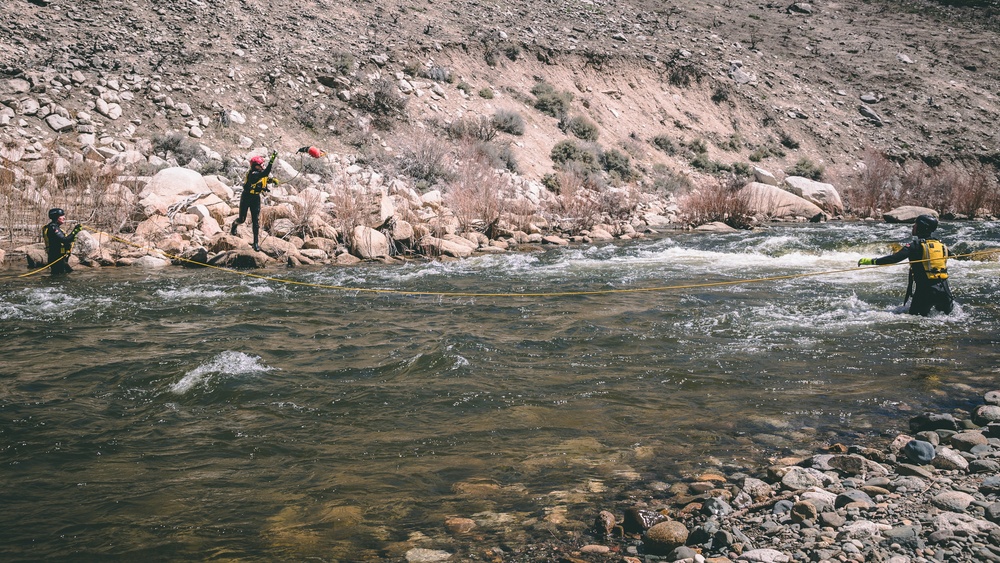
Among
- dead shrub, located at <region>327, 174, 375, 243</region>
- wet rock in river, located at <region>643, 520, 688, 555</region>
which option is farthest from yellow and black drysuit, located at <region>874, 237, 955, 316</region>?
dead shrub, located at <region>327, 174, 375, 243</region>


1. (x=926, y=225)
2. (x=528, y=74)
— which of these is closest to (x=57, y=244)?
(x=926, y=225)

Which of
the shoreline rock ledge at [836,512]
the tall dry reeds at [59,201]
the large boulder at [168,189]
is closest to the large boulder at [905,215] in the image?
the shoreline rock ledge at [836,512]

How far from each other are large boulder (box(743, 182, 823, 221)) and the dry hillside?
4.82 m

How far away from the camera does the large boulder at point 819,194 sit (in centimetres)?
2220

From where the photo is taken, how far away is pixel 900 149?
29.8 metres

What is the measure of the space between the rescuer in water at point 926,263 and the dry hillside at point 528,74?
49.5ft

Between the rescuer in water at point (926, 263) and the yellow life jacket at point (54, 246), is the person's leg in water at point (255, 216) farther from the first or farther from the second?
the rescuer in water at point (926, 263)

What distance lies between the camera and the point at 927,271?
7570 mm

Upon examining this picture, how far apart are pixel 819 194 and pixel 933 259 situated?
16693mm

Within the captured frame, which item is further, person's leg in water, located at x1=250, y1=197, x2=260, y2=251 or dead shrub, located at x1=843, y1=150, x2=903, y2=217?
dead shrub, located at x1=843, y1=150, x2=903, y2=217

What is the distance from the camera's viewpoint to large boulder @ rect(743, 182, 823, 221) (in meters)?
20.8

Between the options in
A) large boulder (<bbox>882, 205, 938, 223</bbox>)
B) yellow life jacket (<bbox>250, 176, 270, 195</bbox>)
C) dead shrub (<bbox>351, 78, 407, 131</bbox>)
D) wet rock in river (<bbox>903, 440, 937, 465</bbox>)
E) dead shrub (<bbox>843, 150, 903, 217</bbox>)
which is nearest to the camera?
wet rock in river (<bbox>903, 440, 937, 465</bbox>)

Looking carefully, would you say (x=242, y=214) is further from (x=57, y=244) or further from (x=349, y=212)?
(x=57, y=244)

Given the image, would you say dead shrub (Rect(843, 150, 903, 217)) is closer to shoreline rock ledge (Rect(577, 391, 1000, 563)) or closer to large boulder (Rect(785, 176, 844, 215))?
large boulder (Rect(785, 176, 844, 215))
